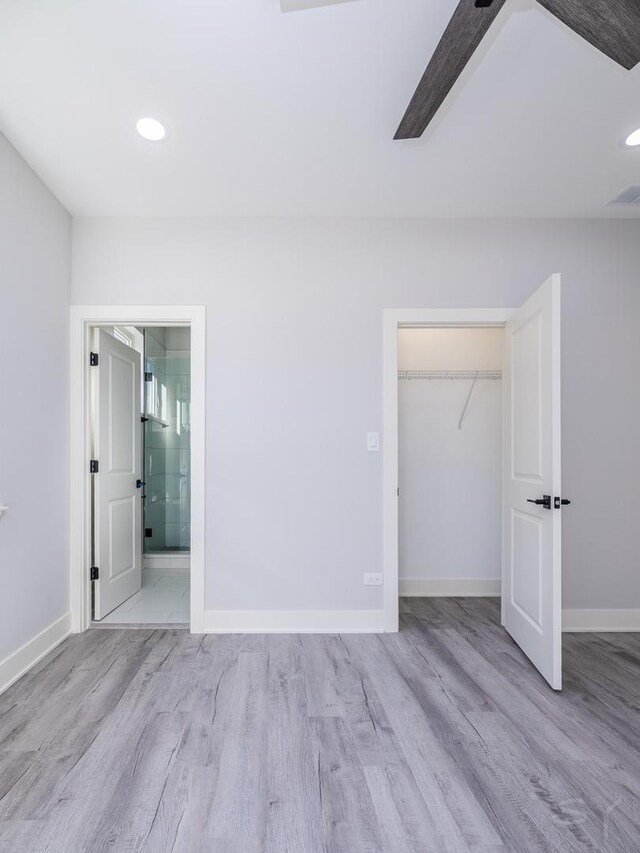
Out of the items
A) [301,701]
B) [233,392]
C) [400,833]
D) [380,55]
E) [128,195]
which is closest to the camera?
[400,833]

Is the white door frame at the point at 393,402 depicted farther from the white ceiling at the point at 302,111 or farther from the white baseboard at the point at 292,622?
the white ceiling at the point at 302,111

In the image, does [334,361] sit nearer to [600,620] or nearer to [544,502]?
[544,502]

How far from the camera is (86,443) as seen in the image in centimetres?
313

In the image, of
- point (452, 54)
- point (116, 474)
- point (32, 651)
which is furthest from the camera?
point (116, 474)

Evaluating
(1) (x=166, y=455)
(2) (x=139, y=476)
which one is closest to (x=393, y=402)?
(2) (x=139, y=476)

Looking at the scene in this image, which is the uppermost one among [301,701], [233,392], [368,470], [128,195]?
[128,195]

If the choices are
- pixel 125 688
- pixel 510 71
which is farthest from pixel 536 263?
pixel 125 688

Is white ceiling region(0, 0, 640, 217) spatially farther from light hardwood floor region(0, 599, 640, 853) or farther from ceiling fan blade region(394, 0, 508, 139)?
light hardwood floor region(0, 599, 640, 853)

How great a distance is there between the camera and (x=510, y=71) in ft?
6.33

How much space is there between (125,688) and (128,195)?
263cm

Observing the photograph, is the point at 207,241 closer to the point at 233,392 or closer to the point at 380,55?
the point at 233,392

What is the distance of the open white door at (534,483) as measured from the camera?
94.1 inches

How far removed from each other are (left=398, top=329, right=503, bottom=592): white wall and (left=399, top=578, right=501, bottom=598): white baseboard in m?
0.03

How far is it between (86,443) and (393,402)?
6.41ft
